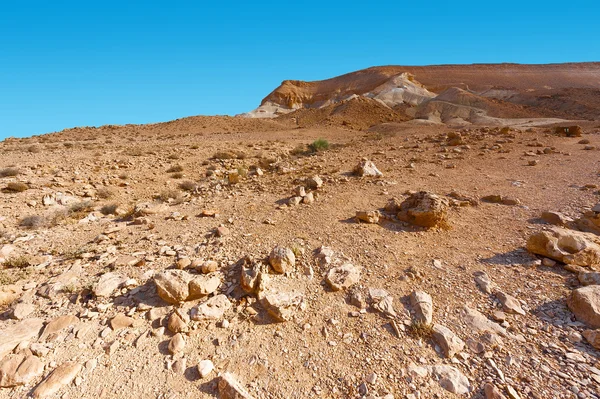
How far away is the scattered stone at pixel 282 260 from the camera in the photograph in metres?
3.31

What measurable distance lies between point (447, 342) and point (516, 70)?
64.9 m

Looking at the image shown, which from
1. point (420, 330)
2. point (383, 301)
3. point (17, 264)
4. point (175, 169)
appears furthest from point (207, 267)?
point (175, 169)

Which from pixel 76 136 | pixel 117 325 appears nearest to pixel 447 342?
pixel 117 325

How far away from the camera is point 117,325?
273 centimetres

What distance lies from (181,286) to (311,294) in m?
1.28

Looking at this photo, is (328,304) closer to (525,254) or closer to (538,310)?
(538,310)

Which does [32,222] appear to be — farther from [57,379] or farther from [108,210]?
[57,379]

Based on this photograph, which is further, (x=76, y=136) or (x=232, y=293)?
(x=76, y=136)

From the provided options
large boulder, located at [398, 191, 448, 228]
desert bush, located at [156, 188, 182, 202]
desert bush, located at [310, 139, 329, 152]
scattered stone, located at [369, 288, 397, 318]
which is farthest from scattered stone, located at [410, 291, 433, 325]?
desert bush, located at [310, 139, 329, 152]

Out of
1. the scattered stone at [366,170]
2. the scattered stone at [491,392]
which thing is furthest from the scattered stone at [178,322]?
the scattered stone at [366,170]

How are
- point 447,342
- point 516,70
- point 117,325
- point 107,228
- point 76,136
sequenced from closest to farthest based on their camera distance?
point 447,342
point 117,325
point 107,228
point 76,136
point 516,70

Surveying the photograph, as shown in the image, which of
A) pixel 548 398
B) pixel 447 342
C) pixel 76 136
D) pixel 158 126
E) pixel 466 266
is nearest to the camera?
pixel 548 398

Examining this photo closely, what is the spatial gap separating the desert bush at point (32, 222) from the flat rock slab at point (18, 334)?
10.4 ft

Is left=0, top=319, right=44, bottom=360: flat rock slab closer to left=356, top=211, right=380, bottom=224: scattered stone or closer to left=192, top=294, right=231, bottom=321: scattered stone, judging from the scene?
left=192, top=294, right=231, bottom=321: scattered stone
